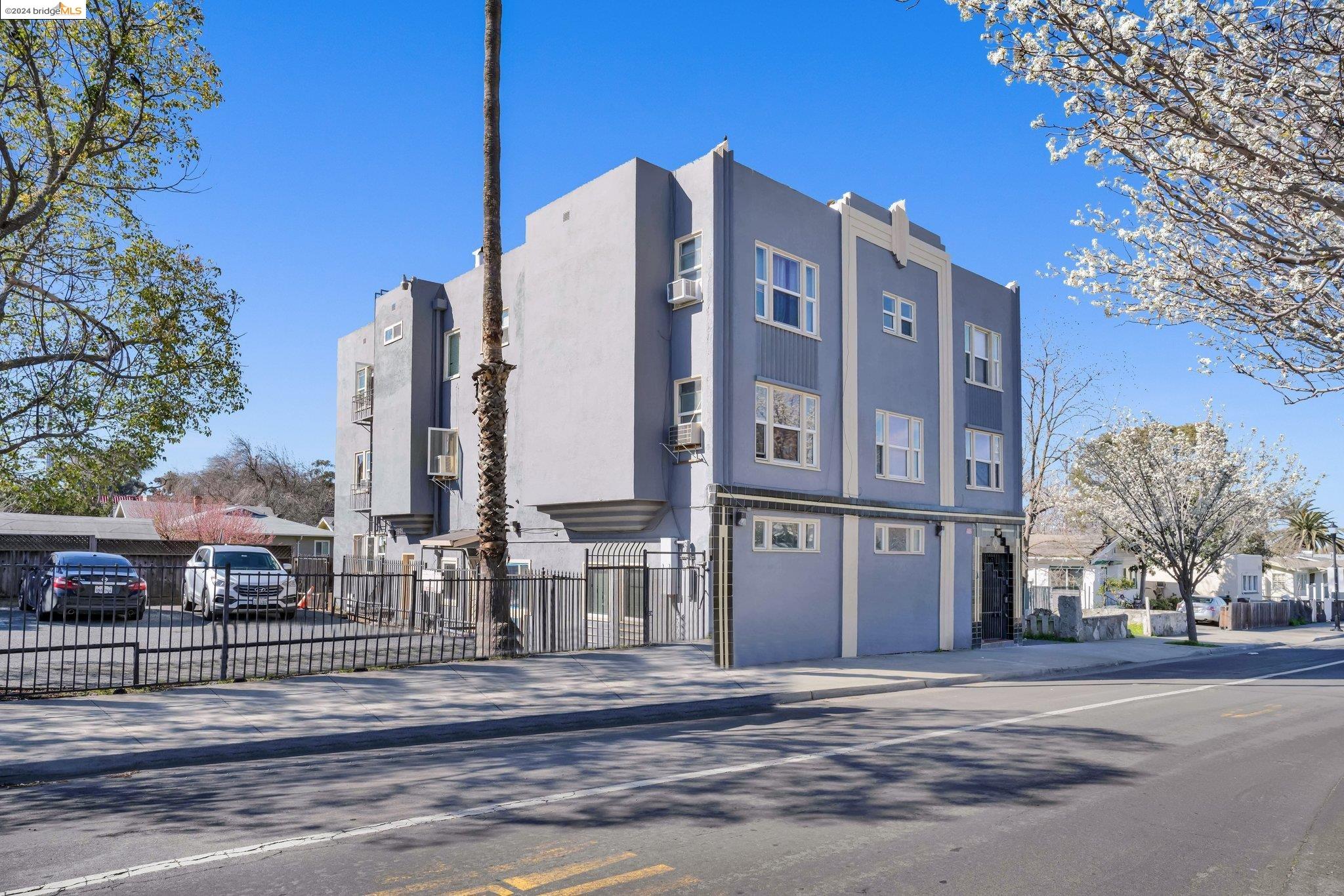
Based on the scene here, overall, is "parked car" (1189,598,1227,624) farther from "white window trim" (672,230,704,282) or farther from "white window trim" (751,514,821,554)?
"white window trim" (672,230,704,282)

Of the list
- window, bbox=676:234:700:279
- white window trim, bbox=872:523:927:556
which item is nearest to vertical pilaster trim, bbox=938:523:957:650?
white window trim, bbox=872:523:927:556

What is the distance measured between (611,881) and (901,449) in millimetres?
18100

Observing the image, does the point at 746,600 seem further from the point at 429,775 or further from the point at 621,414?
the point at 429,775

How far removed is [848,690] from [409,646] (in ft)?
22.8

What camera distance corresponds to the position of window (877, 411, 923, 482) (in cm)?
2188

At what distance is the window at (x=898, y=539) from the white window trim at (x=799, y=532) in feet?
7.37

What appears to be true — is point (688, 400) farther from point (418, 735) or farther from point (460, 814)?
point (460, 814)

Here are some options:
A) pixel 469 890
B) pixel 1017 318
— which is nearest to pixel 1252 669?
pixel 1017 318

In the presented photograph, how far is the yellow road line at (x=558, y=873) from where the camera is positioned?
210 inches

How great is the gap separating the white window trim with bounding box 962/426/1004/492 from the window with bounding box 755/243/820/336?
7034mm

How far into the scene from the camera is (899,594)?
71.2ft

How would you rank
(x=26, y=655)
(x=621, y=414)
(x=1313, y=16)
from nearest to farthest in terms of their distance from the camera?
(x=1313, y=16)
(x=26, y=655)
(x=621, y=414)

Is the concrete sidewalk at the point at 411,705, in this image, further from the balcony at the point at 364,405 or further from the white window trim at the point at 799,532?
the balcony at the point at 364,405

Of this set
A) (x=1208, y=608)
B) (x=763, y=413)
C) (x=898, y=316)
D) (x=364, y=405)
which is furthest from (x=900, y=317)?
(x=1208, y=608)
